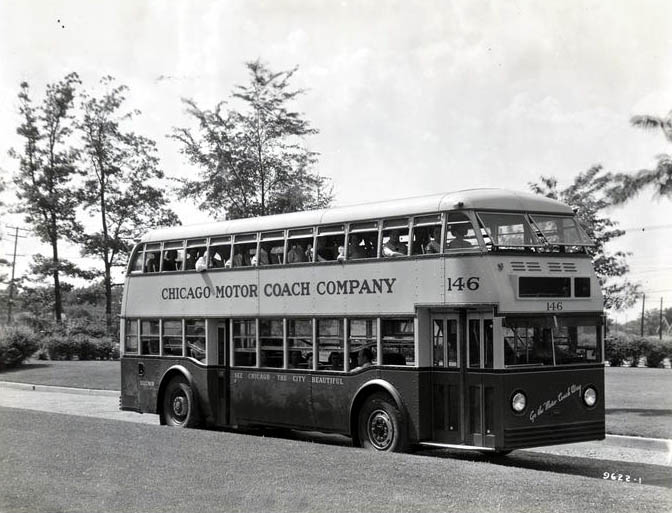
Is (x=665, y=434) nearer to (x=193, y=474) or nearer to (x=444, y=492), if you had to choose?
(x=444, y=492)

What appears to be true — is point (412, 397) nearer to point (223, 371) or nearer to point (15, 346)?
point (223, 371)

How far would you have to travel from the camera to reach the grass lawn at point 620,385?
54.2 feet

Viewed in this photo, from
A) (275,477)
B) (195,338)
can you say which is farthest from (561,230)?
(195,338)

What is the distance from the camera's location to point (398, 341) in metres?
13.8

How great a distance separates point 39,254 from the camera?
45375 mm

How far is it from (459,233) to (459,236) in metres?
0.04

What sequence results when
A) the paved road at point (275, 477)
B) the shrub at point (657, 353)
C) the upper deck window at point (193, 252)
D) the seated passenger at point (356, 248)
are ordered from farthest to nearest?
1. the shrub at point (657, 353)
2. the upper deck window at point (193, 252)
3. the seated passenger at point (356, 248)
4. the paved road at point (275, 477)

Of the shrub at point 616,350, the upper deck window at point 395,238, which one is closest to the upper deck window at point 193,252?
the upper deck window at point 395,238

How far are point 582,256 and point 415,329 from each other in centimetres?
258

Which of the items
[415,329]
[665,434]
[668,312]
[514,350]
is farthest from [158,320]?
[668,312]

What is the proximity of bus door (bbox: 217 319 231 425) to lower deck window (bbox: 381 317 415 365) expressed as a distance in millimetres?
4122

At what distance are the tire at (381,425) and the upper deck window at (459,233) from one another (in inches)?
97.2

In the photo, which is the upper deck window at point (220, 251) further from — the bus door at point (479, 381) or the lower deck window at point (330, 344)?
the bus door at point (479, 381)

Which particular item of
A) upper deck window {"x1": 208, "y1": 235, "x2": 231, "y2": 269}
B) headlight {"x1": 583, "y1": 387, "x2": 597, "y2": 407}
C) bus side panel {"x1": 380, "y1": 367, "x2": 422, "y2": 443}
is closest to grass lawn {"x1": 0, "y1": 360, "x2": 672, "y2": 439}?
headlight {"x1": 583, "y1": 387, "x2": 597, "y2": 407}
